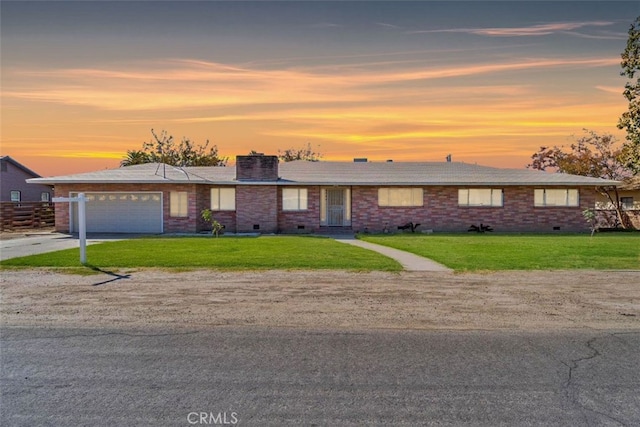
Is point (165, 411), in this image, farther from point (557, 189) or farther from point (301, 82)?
point (557, 189)

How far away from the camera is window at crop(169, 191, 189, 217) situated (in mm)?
28156

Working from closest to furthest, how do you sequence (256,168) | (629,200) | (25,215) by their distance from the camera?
(256,168) < (25,215) < (629,200)

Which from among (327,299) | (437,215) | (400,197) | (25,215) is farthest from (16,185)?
(327,299)

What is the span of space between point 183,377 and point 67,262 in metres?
11.2

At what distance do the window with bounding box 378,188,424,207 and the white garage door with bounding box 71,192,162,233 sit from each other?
12.1 metres

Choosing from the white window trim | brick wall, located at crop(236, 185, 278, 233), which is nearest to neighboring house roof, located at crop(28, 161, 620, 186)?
brick wall, located at crop(236, 185, 278, 233)

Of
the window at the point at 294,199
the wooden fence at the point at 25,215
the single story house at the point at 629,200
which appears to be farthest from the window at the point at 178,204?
the single story house at the point at 629,200

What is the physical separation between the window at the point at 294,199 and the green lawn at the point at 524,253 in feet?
21.5

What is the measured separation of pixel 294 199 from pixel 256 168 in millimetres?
2675

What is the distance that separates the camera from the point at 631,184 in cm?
3556

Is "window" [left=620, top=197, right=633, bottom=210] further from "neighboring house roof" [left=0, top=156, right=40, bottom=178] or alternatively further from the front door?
"neighboring house roof" [left=0, top=156, right=40, bottom=178]

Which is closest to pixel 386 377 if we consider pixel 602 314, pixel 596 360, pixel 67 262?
pixel 596 360

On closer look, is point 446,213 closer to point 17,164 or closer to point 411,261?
point 411,261

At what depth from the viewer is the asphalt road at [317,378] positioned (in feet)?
15.1
